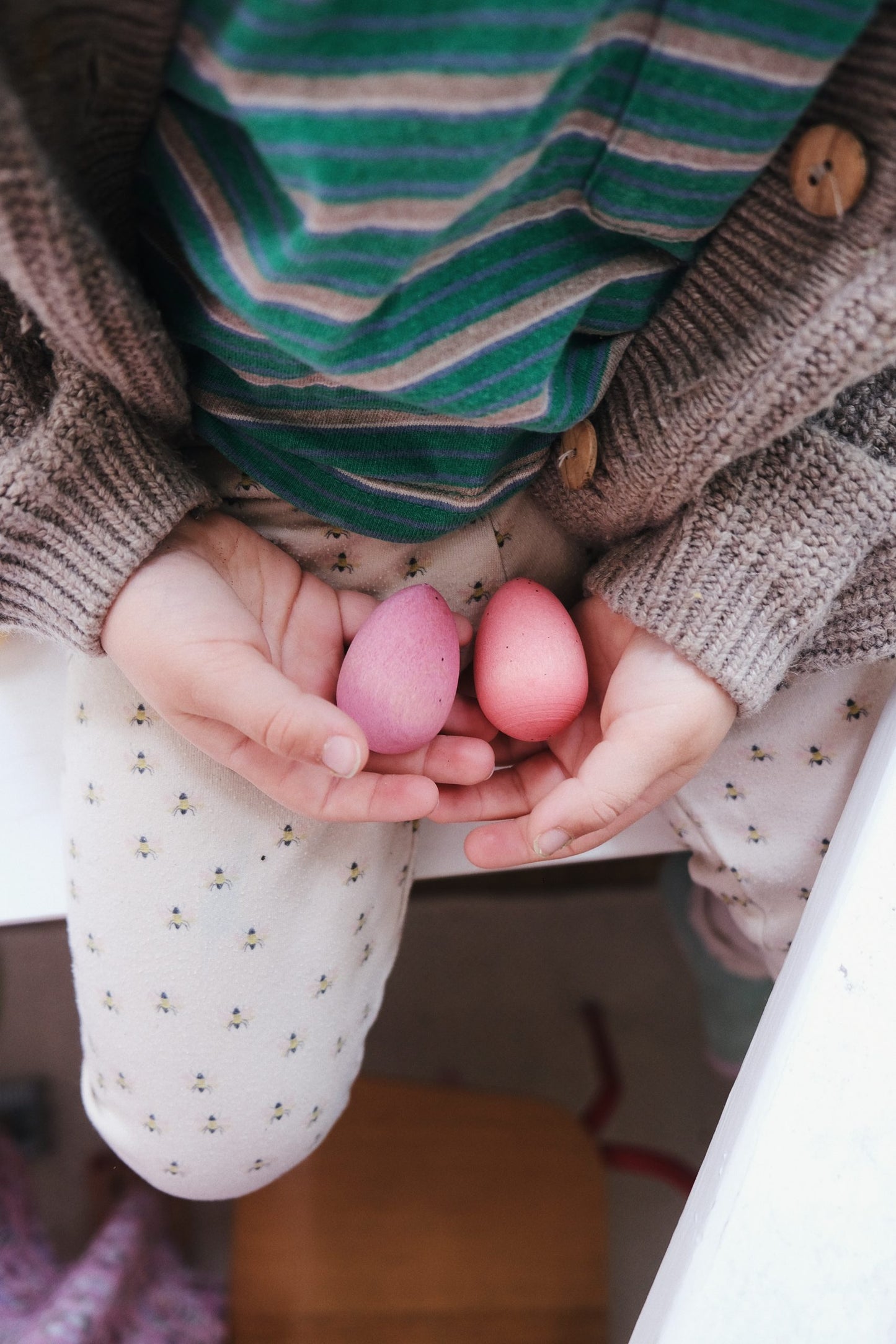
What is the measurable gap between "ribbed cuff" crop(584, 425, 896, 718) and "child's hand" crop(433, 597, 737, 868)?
0.06 feet

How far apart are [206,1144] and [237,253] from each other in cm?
54

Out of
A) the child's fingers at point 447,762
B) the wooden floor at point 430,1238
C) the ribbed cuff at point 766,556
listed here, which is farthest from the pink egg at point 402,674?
the wooden floor at point 430,1238

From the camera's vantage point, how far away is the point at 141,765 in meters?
0.54

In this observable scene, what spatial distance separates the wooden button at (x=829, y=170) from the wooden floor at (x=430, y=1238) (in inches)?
35.9

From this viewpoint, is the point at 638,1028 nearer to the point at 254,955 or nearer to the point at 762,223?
the point at 254,955

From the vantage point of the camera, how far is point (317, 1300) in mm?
890

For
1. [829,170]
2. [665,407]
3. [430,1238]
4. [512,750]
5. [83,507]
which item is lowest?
[430,1238]

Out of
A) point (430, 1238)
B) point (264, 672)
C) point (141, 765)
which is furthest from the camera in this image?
point (430, 1238)

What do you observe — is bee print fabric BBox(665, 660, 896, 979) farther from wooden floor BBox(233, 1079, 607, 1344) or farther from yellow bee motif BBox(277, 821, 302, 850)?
wooden floor BBox(233, 1079, 607, 1344)

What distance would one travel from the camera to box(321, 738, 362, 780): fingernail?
41 cm

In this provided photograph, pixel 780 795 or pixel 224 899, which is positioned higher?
pixel 780 795

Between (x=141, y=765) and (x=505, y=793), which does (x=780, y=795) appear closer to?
(x=505, y=793)

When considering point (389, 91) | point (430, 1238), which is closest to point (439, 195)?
point (389, 91)

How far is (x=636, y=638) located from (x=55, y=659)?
40 cm
